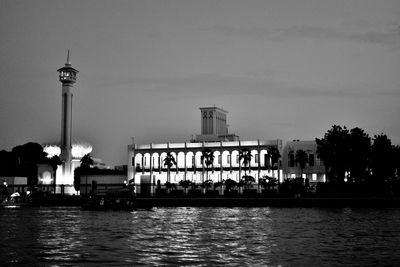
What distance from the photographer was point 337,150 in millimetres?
107000

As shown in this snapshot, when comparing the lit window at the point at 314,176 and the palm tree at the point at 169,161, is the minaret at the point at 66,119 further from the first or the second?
the lit window at the point at 314,176

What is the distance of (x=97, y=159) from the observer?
7633 inches

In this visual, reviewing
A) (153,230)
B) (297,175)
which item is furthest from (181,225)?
(297,175)

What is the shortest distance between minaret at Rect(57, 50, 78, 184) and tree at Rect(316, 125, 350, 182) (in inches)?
2719

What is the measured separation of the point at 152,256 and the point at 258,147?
116918 mm

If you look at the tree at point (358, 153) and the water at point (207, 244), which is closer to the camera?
the water at point (207, 244)

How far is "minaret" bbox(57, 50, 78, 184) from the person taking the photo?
153 meters

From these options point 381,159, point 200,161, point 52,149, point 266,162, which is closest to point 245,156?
point 266,162

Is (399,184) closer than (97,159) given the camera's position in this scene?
Yes

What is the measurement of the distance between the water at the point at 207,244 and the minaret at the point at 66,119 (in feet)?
332

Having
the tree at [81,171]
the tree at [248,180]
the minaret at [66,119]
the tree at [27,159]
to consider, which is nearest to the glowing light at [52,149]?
the tree at [27,159]

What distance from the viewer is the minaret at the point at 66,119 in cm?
15288

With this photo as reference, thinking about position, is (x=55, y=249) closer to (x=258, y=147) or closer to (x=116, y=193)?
(x=116, y=193)

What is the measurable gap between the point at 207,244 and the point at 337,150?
7379 centimetres
